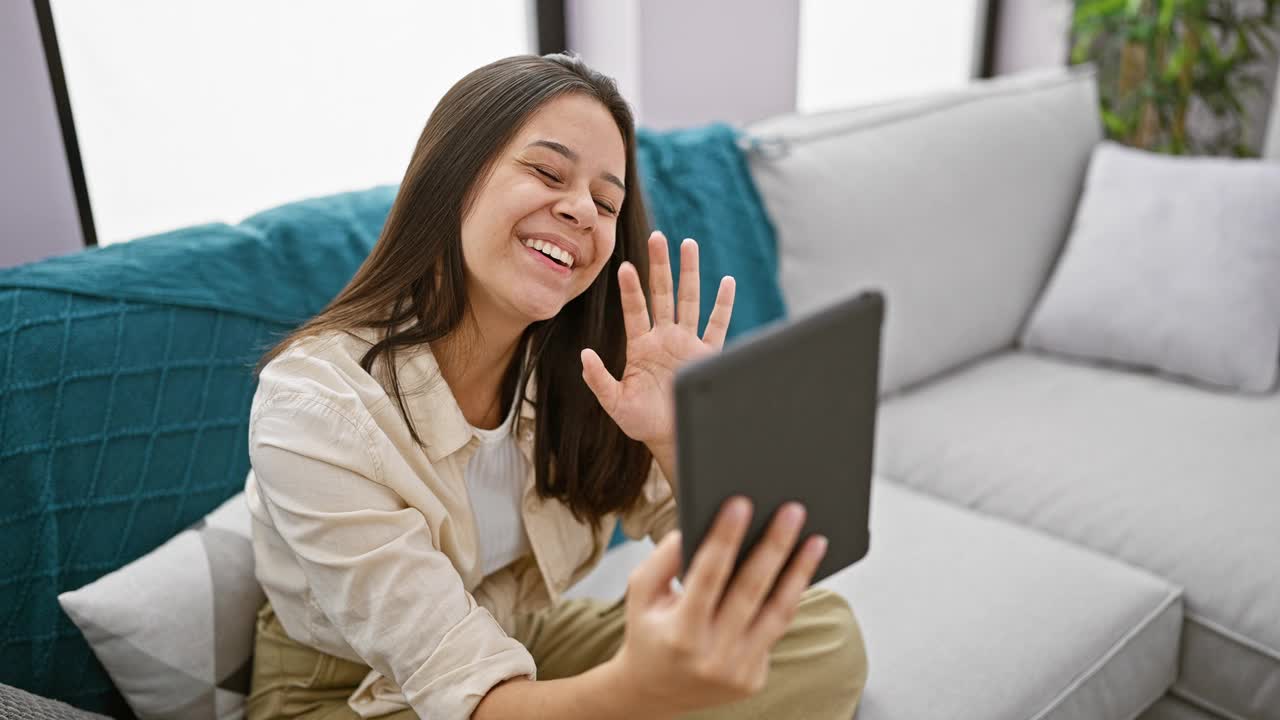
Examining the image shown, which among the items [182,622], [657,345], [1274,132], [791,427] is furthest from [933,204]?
[1274,132]

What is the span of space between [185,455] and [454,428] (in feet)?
1.25

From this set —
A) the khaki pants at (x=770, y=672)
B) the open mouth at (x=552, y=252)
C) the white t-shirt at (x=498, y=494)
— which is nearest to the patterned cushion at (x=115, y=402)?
the khaki pants at (x=770, y=672)

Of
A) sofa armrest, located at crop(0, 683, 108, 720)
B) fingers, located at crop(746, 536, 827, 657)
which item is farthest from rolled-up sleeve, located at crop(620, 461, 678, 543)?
sofa armrest, located at crop(0, 683, 108, 720)

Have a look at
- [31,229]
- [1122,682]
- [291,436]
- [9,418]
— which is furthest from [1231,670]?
[31,229]

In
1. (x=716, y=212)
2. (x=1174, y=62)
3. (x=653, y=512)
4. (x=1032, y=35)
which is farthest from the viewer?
(x=1032, y=35)

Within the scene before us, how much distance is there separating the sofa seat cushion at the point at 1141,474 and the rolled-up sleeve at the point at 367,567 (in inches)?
39.0

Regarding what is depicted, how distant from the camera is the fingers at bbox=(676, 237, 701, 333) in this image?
3.19 feet

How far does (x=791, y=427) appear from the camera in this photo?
0.70 metres

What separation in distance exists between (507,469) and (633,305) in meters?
0.27

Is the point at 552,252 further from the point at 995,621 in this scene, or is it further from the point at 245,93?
the point at 245,93

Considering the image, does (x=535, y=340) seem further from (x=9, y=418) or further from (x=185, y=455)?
(x=9, y=418)

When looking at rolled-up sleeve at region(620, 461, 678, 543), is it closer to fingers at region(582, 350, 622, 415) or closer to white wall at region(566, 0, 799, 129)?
fingers at region(582, 350, 622, 415)

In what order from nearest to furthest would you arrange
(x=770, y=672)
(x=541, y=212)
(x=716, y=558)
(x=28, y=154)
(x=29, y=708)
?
(x=716, y=558) < (x=29, y=708) < (x=541, y=212) < (x=770, y=672) < (x=28, y=154)

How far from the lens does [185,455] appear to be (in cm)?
118
